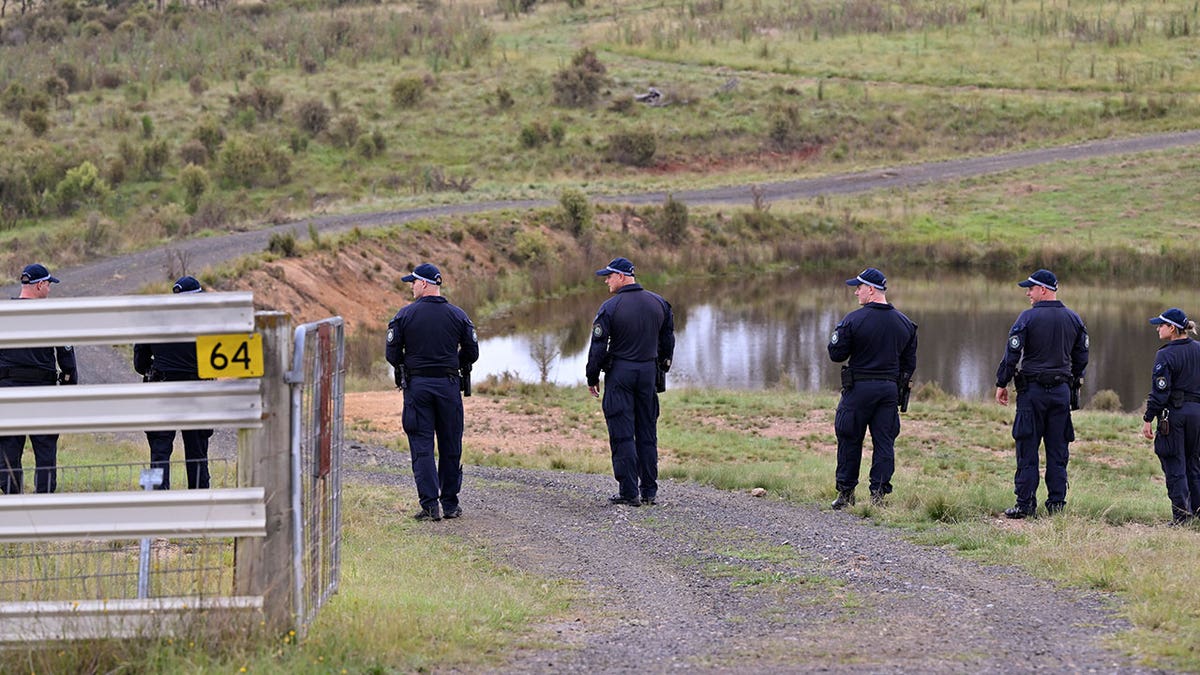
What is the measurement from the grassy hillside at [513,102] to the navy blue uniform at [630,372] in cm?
2401

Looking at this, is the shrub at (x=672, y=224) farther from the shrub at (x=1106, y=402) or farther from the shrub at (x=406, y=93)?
the shrub at (x=1106, y=402)

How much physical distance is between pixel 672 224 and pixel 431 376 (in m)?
30.0

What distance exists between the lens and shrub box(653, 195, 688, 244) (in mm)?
40938

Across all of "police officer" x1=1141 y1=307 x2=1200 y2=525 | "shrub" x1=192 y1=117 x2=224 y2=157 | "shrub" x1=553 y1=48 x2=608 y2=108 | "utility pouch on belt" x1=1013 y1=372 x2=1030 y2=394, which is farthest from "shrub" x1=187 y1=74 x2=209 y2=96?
"police officer" x1=1141 y1=307 x2=1200 y2=525

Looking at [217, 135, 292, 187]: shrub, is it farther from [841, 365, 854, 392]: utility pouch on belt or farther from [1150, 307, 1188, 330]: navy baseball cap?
[1150, 307, 1188, 330]: navy baseball cap

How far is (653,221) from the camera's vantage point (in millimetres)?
41219

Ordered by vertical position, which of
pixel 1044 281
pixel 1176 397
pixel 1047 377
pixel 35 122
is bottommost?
pixel 1176 397

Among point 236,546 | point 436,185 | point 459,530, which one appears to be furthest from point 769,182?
point 236,546

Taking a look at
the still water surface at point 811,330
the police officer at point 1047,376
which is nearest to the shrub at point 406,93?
the still water surface at point 811,330

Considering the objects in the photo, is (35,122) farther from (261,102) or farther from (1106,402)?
(1106,402)

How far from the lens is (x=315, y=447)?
630 cm

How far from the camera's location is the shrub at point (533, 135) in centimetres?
5097

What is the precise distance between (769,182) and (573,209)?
36.6 ft

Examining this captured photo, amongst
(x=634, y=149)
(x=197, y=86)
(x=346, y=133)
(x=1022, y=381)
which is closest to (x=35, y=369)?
(x=1022, y=381)
